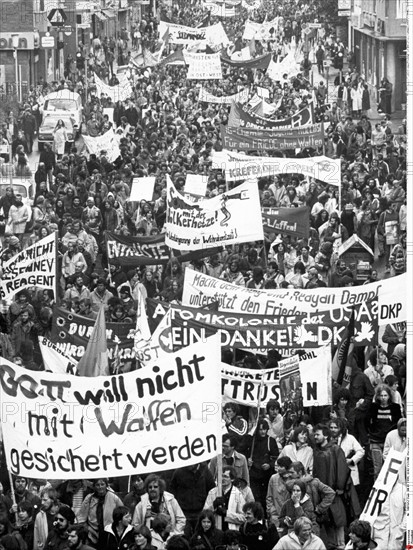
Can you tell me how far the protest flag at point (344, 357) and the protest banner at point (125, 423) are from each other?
141 inches

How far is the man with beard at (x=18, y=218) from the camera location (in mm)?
30109

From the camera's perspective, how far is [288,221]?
27422 millimetres

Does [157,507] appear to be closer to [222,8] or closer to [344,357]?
[344,357]

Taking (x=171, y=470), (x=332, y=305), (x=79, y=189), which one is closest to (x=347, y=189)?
(x=79, y=189)

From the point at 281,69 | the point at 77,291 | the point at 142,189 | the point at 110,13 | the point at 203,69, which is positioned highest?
the point at 77,291

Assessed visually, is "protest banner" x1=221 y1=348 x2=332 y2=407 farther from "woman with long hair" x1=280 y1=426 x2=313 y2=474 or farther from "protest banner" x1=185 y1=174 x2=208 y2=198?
"protest banner" x1=185 y1=174 x2=208 y2=198

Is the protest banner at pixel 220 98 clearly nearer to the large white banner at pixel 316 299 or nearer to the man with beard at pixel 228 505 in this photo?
the large white banner at pixel 316 299

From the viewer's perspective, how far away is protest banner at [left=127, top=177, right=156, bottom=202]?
1217 inches

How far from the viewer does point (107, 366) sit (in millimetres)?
19547

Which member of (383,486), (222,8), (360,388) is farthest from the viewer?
(222,8)

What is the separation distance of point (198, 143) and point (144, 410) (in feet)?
75.0

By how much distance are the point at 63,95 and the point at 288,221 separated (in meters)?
21.5

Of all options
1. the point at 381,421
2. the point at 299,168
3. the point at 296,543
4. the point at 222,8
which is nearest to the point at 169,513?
the point at 296,543

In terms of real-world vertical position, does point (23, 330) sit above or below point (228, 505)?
below
